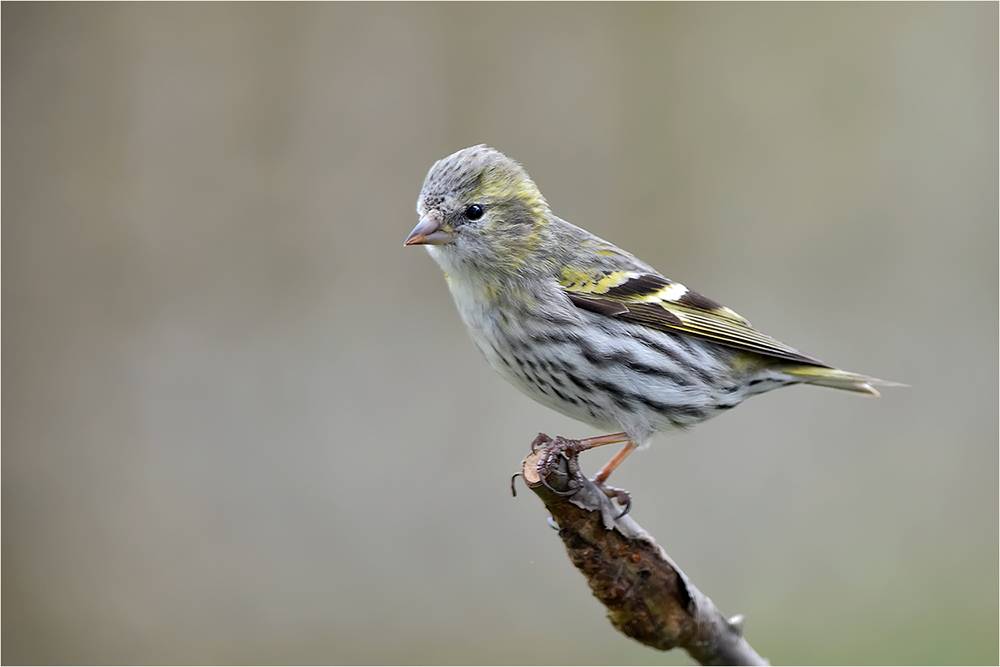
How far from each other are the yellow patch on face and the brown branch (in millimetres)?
860

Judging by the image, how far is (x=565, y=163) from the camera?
305 inches

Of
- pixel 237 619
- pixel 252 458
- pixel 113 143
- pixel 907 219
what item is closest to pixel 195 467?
pixel 252 458

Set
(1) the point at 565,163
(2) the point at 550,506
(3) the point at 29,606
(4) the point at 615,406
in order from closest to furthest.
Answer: (2) the point at 550,506, (4) the point at 615,406, (3) the point at 29,606, (1) the point at 565,163

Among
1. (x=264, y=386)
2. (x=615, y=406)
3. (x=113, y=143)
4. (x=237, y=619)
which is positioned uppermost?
(x=113, y=143)

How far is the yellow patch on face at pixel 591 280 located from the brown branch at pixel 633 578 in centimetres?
86

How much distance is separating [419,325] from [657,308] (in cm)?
414

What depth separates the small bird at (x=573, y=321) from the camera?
3.48 m

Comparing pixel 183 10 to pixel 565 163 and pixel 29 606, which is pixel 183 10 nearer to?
pixel 565 163

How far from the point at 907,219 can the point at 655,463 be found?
3.08 metres

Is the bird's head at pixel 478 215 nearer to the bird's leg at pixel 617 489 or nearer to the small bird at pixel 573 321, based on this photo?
the small bird at pixel 573 321

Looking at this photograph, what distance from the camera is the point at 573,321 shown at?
3.53m

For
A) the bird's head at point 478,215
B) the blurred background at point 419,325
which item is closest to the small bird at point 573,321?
the bird's head at point 478,215

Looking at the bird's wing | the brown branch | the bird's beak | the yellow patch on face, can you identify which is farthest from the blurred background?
the bird's beak

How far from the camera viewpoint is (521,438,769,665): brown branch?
303 centimetres
